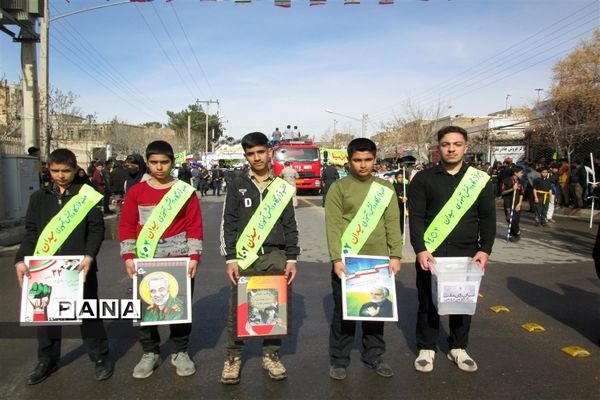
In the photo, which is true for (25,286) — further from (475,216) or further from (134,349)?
(475,216)

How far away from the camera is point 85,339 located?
3.74 m

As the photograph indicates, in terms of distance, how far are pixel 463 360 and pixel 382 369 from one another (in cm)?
70

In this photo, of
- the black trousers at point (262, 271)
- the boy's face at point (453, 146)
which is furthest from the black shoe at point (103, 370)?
the boy's face at point (453, 146)

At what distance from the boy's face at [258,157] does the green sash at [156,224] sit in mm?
653

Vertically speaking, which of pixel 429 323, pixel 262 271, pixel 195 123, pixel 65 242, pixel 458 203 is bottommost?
pixel 429 323

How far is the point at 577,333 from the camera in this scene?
484 cm

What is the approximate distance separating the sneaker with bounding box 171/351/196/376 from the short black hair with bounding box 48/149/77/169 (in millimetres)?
1727

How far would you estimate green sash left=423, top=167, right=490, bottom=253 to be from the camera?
3805 millimetres

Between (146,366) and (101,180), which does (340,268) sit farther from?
(101,180)

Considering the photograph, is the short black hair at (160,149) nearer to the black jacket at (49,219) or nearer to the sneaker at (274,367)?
the black jacket at (49,219)

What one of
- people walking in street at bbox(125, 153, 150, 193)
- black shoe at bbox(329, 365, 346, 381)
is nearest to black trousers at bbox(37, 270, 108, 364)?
black shoe at bbox(329, 365, 346, 381)

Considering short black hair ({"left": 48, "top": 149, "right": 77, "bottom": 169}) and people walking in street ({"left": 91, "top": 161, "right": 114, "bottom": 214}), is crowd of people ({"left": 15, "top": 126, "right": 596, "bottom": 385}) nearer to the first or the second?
short black hair ({"left": 48, "top": 149, "right": 77, "bottom": 169})

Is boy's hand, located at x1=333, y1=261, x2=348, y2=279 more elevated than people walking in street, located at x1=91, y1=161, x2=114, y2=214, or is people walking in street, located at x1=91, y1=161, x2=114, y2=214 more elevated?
people walking in street, located at x1=91, y1=161, x2=114, y2=214

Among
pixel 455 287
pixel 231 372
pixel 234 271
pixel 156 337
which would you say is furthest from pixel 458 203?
pixel 156 337
